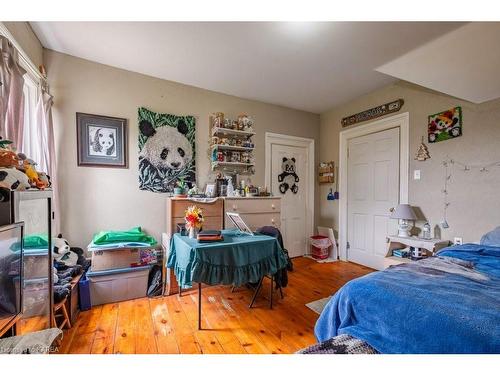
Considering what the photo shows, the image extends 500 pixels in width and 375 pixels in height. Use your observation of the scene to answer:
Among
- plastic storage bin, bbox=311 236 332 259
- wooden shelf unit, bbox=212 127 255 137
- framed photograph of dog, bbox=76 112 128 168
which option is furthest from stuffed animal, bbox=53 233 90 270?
plastic storage bin, bbox=311 236 332 259

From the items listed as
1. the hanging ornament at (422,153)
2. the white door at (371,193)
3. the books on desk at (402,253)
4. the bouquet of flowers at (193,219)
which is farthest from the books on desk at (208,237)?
the hanging ornament at (422,153)

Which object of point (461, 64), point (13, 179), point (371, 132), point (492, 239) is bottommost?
→ point (492, 239)

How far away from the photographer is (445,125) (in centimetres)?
261

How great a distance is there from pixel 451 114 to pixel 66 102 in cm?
429

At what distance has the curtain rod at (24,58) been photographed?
1578 millimetres

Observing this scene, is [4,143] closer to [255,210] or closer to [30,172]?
[30,172]

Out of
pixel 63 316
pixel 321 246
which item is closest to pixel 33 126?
pixel 63 316

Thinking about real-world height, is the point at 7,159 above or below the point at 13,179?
above

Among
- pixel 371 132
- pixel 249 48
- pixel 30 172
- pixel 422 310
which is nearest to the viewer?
pixel 422 310

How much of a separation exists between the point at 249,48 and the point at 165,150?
1584mm

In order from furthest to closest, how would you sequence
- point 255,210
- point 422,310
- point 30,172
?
point 255,210, point 30,172, point 422,310
